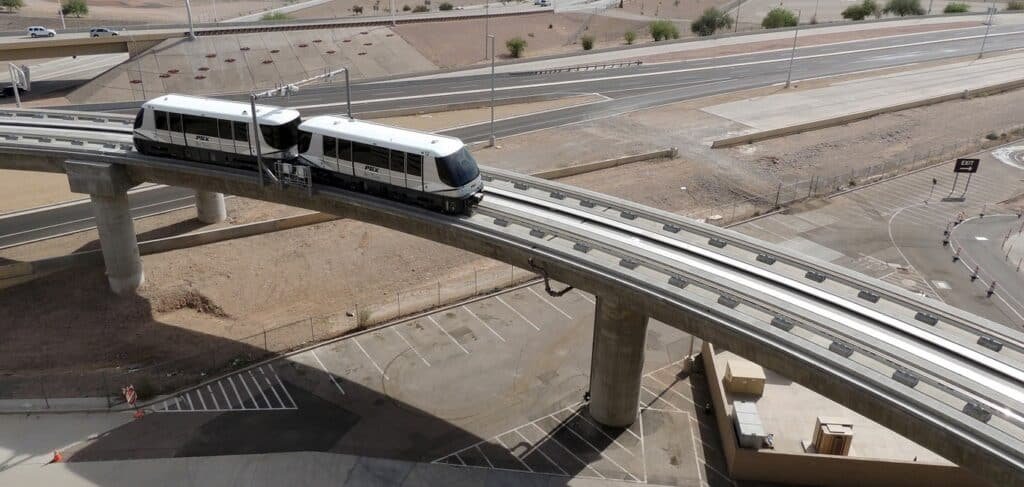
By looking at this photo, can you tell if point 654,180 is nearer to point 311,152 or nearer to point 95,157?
point 311,152

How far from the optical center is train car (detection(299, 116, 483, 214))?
28.3m

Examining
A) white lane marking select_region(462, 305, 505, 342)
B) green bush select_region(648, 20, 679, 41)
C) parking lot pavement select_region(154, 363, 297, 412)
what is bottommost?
parking lot pavement select_region(154, 363, 297, 412)

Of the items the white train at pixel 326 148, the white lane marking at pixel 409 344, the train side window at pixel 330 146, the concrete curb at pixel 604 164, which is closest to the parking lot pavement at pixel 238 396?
the white lane marking at pixel 409 344

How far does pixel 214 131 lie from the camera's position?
33562 mm

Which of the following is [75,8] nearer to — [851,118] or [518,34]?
[518,34]

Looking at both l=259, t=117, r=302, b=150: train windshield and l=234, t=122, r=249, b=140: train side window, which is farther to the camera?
l=234, t=122, r=249, b=140: train side window

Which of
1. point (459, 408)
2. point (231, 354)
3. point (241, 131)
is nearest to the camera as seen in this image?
point (459, 408)

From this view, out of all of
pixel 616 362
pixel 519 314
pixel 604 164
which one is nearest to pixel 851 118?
pixel 604 164

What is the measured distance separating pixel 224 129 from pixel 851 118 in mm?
65661

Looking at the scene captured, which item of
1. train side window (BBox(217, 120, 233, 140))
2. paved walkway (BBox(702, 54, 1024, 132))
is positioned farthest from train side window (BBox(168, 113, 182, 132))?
paved walkway (BBox(702, 54, 1024, 132))

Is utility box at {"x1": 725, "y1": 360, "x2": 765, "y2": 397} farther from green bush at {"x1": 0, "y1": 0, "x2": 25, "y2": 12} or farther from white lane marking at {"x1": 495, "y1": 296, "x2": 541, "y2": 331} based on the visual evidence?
green bush at {"x1": 0, "y1": 0, "x2": 25, "y2": 12}

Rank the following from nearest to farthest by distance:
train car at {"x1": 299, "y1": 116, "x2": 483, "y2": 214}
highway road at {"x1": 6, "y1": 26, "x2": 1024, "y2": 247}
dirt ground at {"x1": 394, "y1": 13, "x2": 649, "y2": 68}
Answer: train car at {"x1": 299, "y1": 116, "x2": 483, "y2": 214} → highway road at {"x1": 6, "y1": 26, "x2": 1024, "y2": 247} → dirt ground at {"x1": 394, "y1": 13, "x2": 649, "y2": 68}

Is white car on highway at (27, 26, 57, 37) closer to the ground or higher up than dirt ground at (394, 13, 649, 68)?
higher up

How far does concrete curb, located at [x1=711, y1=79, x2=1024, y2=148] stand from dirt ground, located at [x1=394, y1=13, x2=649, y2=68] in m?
48.7
